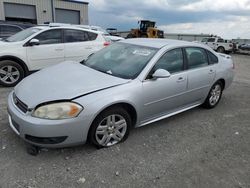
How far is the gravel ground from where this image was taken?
2.69 meters

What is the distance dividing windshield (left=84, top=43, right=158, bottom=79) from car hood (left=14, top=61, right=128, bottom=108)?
20 centimetres

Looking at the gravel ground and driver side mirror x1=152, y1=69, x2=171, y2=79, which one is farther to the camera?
driver side mirror x1=152, y1=69, x2=171, y2=79

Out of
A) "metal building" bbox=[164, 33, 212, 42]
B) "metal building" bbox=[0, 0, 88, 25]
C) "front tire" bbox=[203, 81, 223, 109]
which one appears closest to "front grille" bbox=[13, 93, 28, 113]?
"front tire" bbox=[203, 81, 223, 109]

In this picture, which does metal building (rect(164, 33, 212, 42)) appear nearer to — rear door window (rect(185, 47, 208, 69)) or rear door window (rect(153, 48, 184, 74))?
rear door window (rect(185, 47, 208, 69))

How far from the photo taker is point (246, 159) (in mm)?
3289

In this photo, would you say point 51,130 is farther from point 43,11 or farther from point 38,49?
point 43,11

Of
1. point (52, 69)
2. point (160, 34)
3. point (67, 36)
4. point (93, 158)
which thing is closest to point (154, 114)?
point (93, 158)

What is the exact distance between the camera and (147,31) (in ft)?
85.9

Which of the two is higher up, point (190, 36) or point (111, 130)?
point (190, 36)

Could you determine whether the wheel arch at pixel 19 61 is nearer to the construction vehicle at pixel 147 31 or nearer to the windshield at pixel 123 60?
the windshield at pixel 123 60

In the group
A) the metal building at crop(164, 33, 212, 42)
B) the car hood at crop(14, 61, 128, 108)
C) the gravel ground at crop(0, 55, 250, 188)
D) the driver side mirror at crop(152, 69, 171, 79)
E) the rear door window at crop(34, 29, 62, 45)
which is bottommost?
the gravel ground at crop(0, 55, 250, 188)

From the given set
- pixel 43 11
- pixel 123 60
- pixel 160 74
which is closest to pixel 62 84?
pixel 123 60

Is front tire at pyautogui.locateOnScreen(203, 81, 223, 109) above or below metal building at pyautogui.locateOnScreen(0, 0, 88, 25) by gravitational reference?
below

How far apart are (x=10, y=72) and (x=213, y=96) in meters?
4.85
